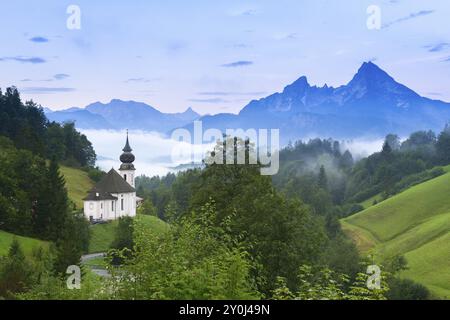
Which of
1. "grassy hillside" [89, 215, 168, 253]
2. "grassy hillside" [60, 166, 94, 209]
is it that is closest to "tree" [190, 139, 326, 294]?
"grassy hillside" [89, 215, 168, 253]

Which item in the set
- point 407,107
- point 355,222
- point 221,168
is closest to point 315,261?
point 221,168

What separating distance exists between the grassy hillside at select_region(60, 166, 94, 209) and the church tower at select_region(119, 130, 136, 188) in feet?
28.0

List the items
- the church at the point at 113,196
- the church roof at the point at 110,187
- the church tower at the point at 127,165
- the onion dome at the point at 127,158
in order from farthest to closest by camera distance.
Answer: the onion dome at the point at 127,158 → the church tower at the point at 127,165 → the church roof at the point at 110,187 → the church at the point at 113,196

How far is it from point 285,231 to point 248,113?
55.8 meters

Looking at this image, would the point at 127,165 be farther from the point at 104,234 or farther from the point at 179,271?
the point at 179,271

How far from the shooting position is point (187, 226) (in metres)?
20.5

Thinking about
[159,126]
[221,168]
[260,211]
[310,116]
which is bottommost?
[260,211]

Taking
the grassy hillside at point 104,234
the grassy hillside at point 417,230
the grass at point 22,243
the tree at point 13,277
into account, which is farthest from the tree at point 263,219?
the grassy hillside at point 104,234

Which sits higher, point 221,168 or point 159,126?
point 159,126

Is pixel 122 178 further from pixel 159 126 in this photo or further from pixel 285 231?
pixel 285 231

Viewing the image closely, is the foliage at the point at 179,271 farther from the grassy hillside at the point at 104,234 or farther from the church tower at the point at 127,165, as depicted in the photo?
the church tower at the point at 127,165

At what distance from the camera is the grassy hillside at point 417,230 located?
66250 millimetres

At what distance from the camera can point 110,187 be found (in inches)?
3703
